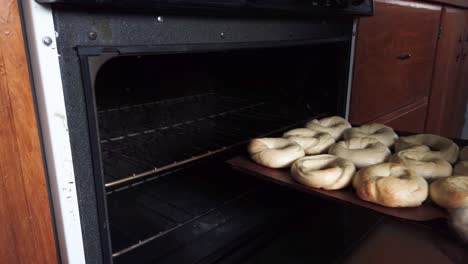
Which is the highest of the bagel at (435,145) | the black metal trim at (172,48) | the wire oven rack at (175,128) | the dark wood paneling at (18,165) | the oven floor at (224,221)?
the black metal trim at (172,48)

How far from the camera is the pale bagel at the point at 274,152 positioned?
810mm

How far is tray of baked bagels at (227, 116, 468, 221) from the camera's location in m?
0.67

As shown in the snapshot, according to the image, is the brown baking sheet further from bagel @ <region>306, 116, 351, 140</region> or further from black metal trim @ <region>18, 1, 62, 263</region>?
black metal trim @ <region>18, 1, 62, 263</region>

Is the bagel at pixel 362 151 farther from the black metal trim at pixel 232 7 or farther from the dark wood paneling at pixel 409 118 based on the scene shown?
the dark wood paneling at pixel 409 118

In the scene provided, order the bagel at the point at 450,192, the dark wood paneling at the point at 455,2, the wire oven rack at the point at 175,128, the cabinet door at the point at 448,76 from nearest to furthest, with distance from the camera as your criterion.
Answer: the bagel at the point at 450,192 < the wire oven rack at the point at 175,128 < the dark wood paneling at the point at 455,2 < the cabinet door at the point at 448,76

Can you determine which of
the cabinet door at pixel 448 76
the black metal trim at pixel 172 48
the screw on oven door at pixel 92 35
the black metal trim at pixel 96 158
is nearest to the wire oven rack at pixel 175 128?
the black metal trim at pixel 172 48

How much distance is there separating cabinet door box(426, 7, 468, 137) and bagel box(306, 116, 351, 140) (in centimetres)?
109

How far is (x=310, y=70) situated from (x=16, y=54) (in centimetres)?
84

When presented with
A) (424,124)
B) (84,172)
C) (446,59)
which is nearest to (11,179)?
(84,172)

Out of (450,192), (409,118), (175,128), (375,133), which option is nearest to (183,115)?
(175,128)

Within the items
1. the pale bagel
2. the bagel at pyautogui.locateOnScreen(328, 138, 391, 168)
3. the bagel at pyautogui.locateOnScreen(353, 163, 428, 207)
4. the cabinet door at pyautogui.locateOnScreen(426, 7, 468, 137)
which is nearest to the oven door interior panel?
the pale bagel

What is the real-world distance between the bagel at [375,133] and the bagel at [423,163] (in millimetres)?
96

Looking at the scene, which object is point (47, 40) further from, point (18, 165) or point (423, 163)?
point (423, 163)

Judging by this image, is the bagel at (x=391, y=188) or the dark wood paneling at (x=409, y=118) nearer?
the bagel at (x=391, y=188)
